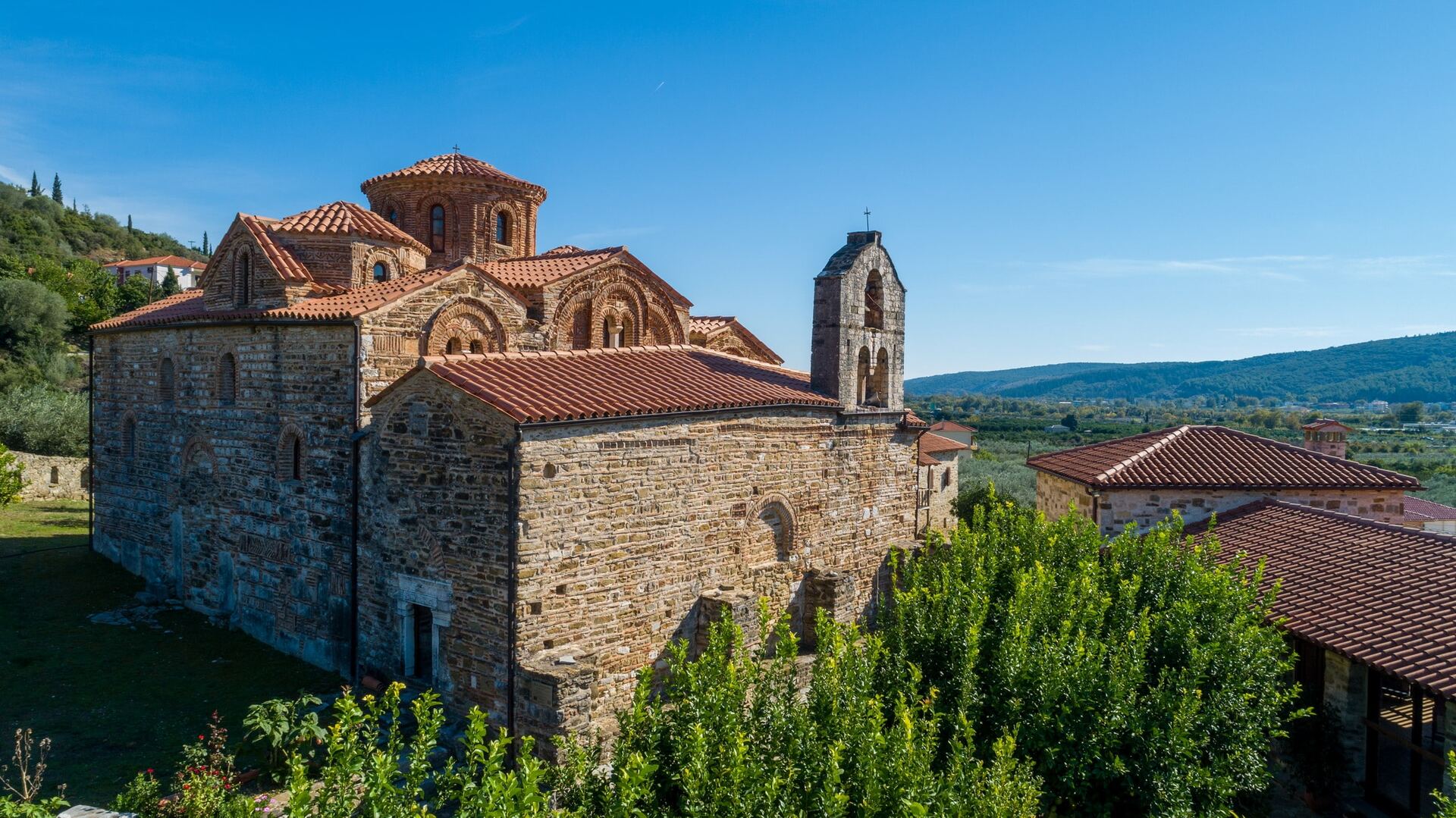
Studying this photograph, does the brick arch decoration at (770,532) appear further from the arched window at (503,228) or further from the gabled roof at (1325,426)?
the gabled roof at (1325,426)

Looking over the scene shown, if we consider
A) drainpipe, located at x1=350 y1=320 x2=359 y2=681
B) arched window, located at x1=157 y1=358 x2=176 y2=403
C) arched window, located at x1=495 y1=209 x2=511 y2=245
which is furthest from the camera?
arched window, located at x1=495 y1=209 x2=511 y2=245

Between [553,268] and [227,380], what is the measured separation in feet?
19.9

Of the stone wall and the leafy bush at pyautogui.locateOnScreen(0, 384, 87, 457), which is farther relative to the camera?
the leafy bush at pyautogui.locateOnScreen(0, 384, 87, 457)

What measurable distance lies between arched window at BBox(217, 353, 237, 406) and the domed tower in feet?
15.2

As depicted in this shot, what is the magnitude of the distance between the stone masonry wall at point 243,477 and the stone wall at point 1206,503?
12.4 metres

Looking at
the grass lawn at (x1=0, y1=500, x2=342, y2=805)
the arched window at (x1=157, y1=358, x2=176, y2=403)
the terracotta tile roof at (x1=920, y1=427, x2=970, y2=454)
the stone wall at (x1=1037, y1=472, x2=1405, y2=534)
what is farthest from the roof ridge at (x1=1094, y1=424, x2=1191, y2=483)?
the terracotta tile roof at (x1=920, y1=427, x2=970, y2=454)

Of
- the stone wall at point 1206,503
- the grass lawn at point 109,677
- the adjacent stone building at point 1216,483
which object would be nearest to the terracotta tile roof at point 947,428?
the adjacent stone building at point 1216,483

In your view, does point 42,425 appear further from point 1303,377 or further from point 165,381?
point 1303,377

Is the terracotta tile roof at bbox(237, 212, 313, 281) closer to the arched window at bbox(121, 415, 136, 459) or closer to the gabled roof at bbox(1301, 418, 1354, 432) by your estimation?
the arched window at bbox(121, 415, 136, 459)

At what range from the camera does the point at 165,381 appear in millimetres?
16969

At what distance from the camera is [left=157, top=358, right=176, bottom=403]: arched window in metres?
16.8

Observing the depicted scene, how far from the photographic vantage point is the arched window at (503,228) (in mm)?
19156

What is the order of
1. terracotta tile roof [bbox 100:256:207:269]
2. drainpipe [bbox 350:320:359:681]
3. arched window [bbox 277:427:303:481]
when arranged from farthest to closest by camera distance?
1. terracotta tile roof [bbox 100:256:207:269]
2. arched window [bbox 277:427:303:481]
3. drainpipe [bbox 350:320:359:681]

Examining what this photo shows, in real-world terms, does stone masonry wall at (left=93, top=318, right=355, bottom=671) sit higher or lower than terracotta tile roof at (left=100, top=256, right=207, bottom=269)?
lower
